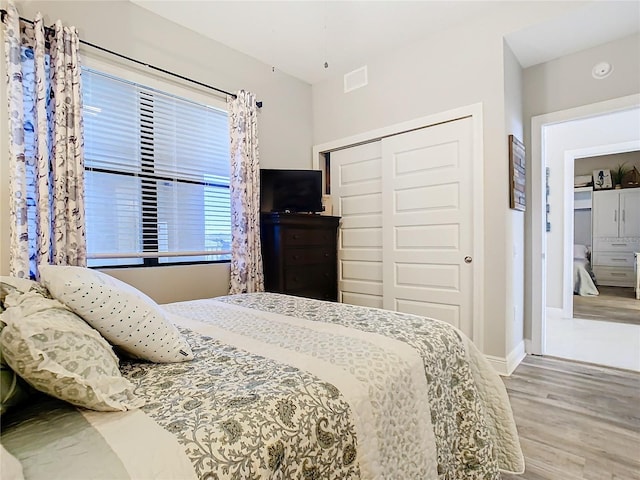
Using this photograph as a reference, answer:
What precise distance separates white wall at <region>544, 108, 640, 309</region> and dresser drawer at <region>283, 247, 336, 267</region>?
310cm

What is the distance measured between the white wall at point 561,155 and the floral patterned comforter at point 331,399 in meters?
3.95

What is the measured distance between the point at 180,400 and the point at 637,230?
27.9 feet

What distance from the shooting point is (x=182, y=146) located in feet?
9.42

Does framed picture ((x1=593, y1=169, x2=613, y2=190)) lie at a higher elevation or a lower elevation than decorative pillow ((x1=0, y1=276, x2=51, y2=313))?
higher

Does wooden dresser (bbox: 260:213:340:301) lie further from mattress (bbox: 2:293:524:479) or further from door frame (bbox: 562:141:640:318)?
door frame (bbox: 562:141:640:318)

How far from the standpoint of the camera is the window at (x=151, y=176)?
94.3 inches

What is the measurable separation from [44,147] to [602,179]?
855 cm

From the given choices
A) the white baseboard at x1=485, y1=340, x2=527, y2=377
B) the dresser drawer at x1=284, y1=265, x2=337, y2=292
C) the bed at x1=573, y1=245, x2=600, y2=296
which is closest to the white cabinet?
the bed at x1=573, y1=245, x2=600, y2=296

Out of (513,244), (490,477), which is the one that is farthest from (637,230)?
(490,477)

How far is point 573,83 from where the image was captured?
114 inches

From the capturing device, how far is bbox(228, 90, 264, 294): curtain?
3.02 meters

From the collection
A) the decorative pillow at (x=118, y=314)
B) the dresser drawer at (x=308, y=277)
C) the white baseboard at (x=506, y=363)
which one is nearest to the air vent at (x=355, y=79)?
the dresser drawer at (x=308, y=277)

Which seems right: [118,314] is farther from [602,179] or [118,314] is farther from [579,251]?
[602,179]

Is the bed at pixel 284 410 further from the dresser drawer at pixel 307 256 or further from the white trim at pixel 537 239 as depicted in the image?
the white trim at pixel 537 239
